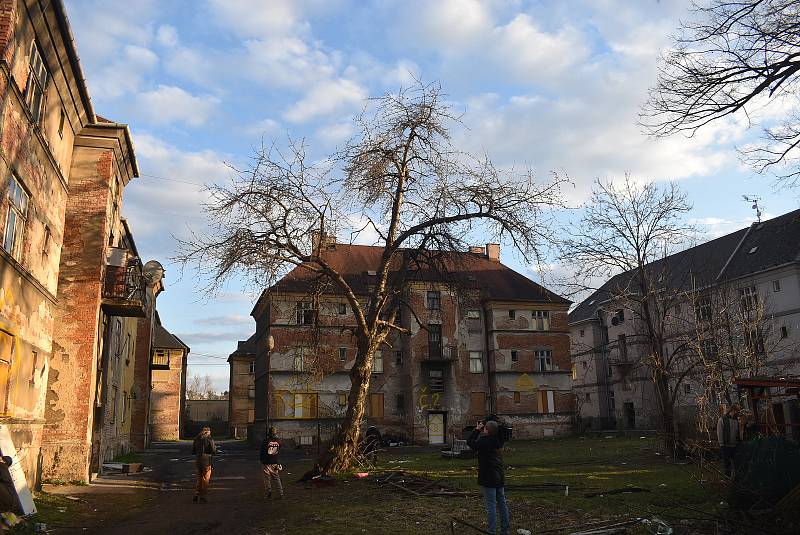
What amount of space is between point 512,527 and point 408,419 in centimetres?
3010

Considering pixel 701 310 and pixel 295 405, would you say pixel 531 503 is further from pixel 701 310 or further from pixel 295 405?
pixel 295 405

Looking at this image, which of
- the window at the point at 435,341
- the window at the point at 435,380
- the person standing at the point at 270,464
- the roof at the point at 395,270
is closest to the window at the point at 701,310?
the roof at the point at 395,270

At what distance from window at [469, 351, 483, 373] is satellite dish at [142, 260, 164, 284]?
86.0ft

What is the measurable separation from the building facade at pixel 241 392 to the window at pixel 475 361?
81.2ft

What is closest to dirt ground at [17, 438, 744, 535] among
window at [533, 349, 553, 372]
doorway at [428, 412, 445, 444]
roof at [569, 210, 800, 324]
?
doorway at [428, 412, 445, 444]

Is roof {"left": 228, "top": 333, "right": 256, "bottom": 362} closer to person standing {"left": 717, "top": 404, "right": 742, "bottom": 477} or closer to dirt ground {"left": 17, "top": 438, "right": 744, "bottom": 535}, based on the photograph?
dirt ground {"left": 17, "top": 438, "right": 744, "bottom": 535}

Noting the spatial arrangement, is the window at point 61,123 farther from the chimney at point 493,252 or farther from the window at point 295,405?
the chimney at point 493,252

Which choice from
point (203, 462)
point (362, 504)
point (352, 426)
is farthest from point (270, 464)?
point (352, 426)

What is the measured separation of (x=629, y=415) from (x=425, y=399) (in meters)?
21.7

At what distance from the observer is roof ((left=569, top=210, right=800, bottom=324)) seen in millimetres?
39938

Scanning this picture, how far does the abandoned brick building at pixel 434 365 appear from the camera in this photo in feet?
123

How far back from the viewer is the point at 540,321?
44.0 metres

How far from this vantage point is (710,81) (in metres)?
10.4

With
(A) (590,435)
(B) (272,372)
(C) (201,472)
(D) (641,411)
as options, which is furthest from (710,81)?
(D) (641,411)
